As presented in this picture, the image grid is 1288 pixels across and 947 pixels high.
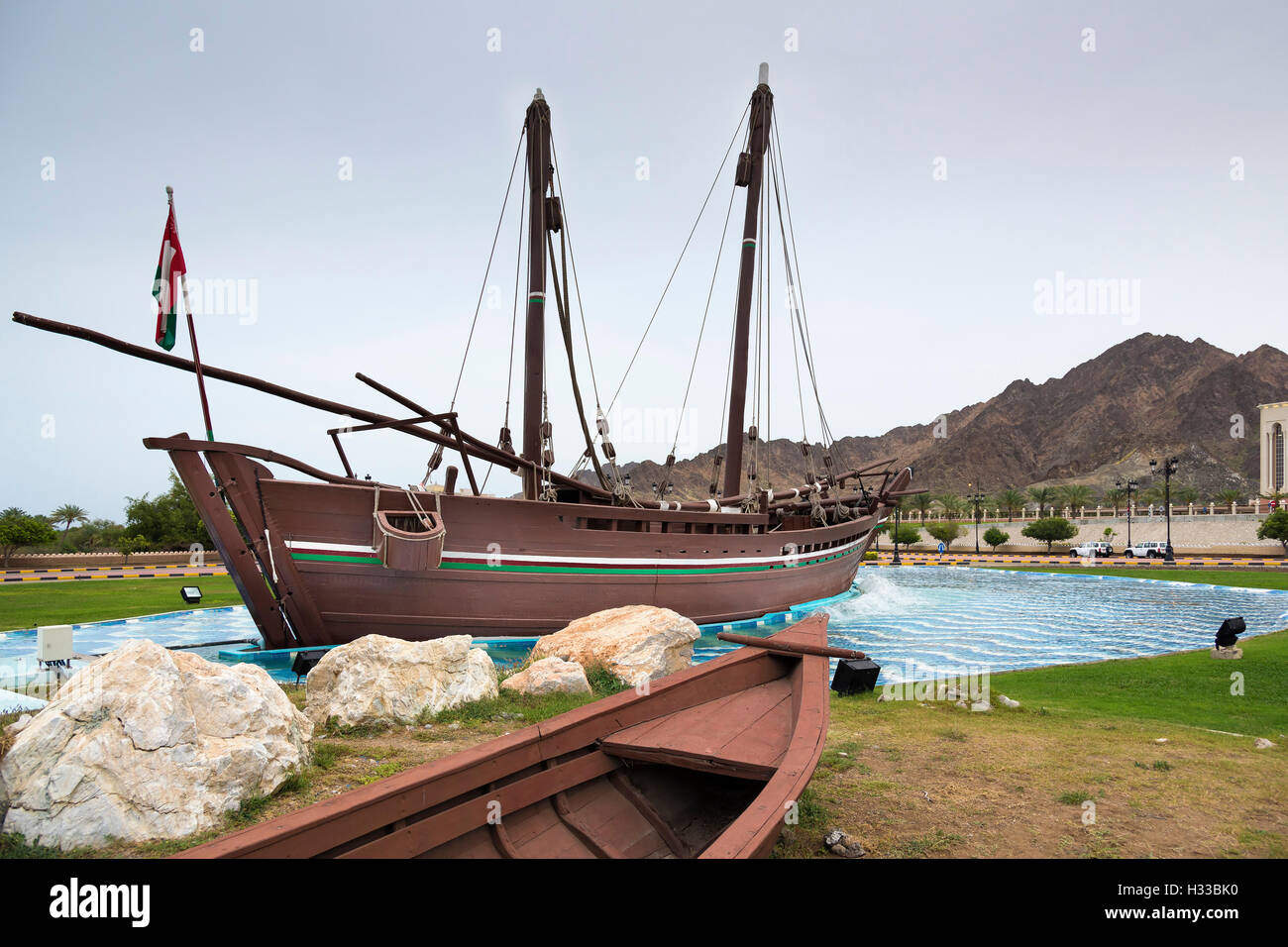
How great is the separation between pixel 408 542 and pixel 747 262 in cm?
1741

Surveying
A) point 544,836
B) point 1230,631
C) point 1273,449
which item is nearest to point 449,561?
point 544,836

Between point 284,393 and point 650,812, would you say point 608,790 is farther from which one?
point 284,393

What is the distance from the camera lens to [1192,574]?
1357 inches

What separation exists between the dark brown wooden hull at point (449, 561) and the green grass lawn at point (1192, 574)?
2442 centimetres

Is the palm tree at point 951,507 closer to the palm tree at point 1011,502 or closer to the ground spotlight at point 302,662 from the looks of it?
the palm tree at point 1011,502

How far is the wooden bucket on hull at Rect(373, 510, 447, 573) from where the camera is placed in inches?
487

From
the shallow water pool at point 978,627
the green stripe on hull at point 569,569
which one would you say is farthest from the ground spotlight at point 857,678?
the green stripe on hull at point 569,569

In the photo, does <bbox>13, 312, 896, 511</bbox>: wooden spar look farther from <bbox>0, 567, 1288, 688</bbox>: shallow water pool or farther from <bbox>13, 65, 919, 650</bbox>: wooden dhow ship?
<bbox>0, 567, 1288, 688</bbox>: shallow water pool

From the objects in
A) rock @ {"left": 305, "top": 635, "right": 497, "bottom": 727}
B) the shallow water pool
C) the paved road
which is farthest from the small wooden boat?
the paved road

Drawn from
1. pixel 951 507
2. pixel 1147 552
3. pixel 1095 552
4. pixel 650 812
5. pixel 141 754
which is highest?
pixel 141 754

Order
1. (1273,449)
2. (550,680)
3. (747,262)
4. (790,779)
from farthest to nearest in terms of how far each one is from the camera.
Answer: (1273,449)
(747,262)
(550,680)
(790,779)

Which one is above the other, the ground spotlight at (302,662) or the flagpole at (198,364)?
the flagpole at (198,364)

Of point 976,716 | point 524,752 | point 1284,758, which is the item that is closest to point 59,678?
point 524,752

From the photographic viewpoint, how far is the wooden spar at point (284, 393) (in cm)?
1005
